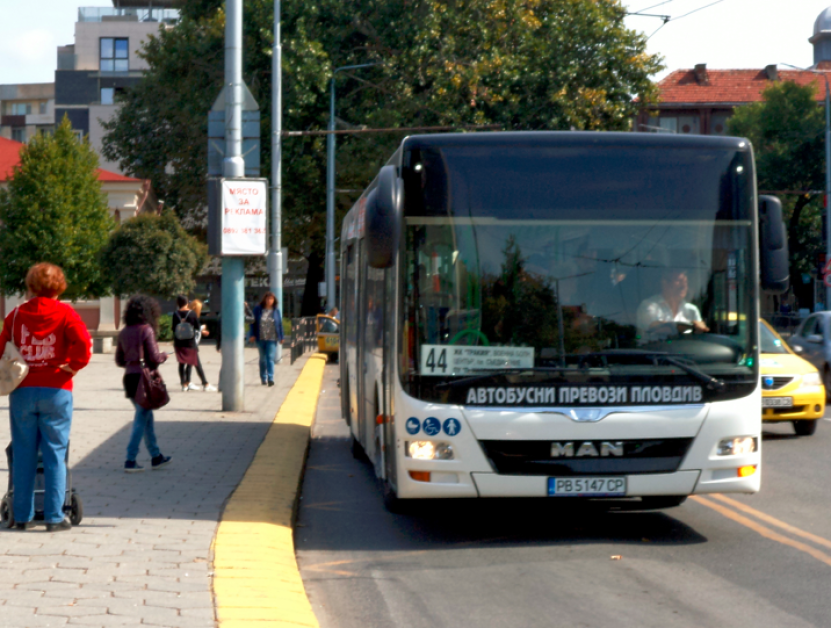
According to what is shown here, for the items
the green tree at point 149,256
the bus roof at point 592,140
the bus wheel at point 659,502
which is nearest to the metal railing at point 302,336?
the green tree at point 149,256

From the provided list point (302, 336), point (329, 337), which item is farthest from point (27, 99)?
point (329, 337)

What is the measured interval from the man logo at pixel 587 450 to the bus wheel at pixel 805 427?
751 centimetres

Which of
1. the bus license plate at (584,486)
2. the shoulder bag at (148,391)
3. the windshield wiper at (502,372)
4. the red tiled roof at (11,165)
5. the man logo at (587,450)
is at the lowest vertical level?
the bus license plate at (584,486)

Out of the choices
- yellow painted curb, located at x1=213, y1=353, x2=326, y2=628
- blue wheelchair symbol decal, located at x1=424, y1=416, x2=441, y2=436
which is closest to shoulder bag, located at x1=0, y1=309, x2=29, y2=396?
yellow painted curb, located at x1=213, y1=353, x2=326, y2=628

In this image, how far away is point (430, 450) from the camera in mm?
7129

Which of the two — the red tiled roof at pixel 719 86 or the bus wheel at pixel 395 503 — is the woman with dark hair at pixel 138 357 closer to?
the bus wheel at pixel 395 503

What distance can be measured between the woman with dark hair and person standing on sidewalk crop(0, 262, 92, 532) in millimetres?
2562

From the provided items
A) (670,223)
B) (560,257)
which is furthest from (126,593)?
(670,223)

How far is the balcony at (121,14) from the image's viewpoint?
274 feet

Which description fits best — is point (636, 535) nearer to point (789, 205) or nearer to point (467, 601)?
point (467, 601)

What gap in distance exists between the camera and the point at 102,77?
82.4 meters

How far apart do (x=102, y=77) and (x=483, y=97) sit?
54666 millimetres

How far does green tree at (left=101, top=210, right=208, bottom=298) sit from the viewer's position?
4278 cm

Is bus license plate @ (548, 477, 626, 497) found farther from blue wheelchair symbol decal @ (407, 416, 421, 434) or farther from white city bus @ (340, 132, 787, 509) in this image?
blue wheelchair symbol decal @ (407, 416, 421, 434)
